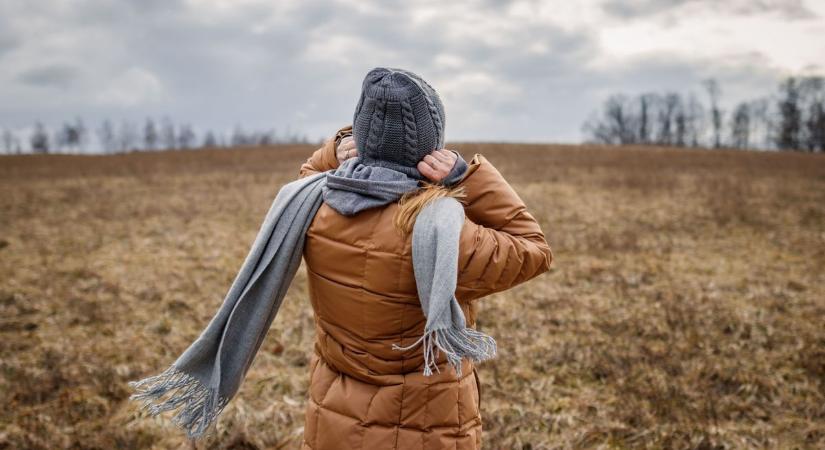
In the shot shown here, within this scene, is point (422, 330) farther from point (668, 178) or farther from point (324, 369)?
point (668, 178)

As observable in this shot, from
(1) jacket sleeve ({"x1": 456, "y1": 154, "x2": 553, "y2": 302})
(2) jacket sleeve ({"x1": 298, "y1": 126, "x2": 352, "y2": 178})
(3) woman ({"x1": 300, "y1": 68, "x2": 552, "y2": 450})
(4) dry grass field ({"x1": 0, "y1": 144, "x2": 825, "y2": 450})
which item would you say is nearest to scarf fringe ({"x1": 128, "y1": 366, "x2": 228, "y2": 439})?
(3) woman ({"x1": 300, "y1": 68, "x2": 552, "y2": 450})

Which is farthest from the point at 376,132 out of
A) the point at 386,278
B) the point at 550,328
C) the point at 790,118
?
the point at 790,118

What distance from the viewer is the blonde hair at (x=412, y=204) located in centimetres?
156

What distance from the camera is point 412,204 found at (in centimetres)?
155

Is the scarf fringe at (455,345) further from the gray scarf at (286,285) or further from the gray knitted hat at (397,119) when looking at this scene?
the gray knitted hat at (397,119)

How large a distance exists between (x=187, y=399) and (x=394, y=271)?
97 centimetres

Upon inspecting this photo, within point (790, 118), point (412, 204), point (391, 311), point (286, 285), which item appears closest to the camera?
point (412, 204)

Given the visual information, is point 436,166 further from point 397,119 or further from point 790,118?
point 790,118

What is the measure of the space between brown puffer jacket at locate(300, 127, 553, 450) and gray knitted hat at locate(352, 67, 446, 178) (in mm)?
162

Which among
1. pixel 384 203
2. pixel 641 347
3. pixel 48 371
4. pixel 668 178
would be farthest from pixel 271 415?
pixel 668 178

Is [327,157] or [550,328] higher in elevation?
[327,157]

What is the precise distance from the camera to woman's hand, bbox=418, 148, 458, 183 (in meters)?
1.62

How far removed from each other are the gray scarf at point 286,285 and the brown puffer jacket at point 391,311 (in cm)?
6

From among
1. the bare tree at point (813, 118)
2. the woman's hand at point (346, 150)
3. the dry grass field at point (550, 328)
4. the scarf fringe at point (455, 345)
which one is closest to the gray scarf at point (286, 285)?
the scarf fringe at point (455, 345)
